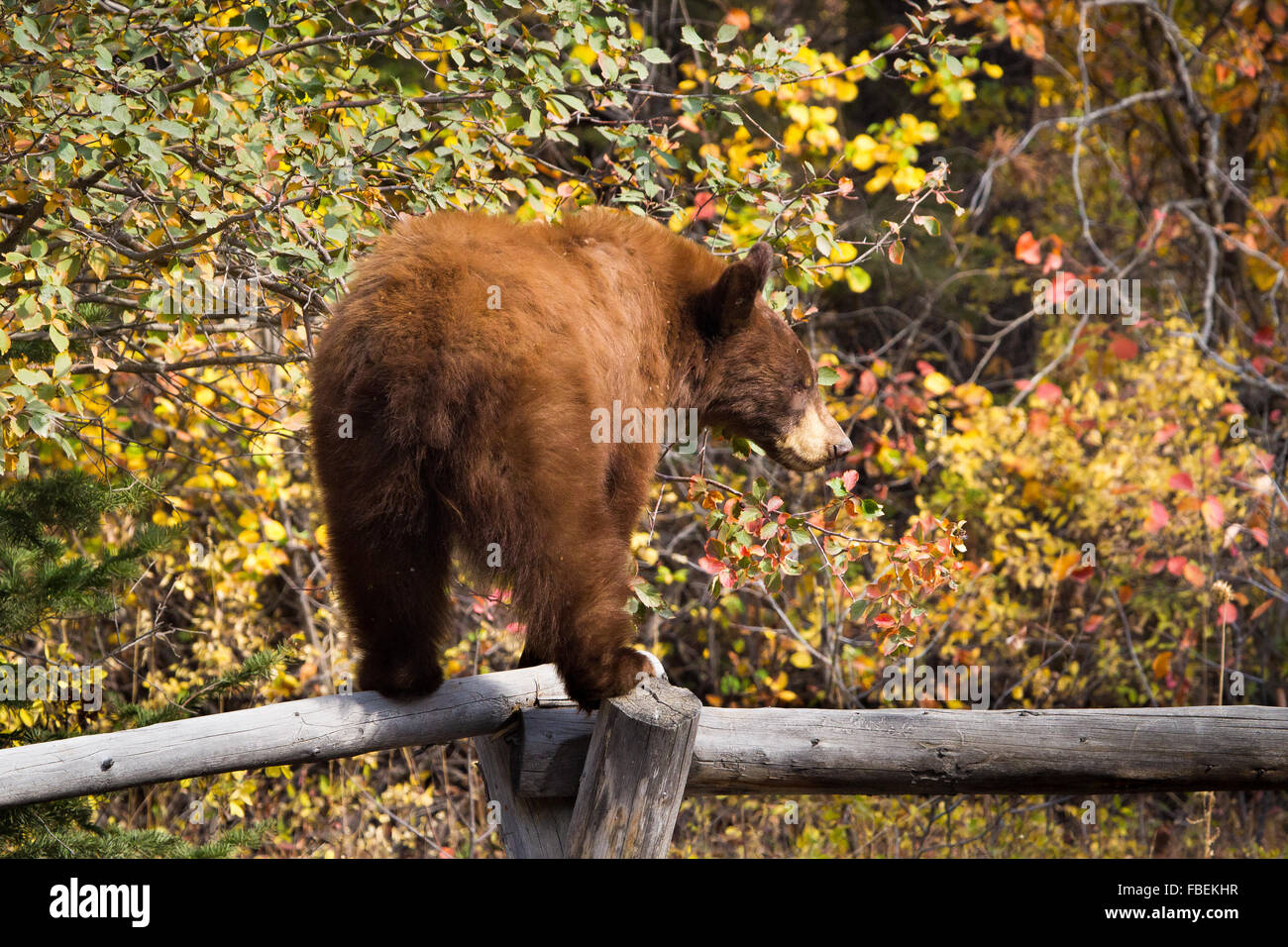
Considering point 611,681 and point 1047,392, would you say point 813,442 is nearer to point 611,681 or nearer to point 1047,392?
point 611,681

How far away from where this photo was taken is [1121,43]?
9.33 metres

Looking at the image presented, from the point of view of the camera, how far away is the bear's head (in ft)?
11.4

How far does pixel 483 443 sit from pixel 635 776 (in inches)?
31.1

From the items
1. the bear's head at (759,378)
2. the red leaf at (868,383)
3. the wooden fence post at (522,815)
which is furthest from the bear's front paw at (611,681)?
the red leaf at (868,383)

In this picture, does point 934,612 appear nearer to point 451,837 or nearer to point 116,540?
point 451,837

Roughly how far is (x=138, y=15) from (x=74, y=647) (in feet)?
11.8

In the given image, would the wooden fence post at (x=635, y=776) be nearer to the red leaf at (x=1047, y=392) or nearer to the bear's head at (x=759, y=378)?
the bear's head at (x=759, y=378)

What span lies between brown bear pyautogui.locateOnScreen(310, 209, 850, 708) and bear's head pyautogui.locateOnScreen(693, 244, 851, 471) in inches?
15.7

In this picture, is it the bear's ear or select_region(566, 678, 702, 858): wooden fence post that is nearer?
select_region(566, 678, 702, 858): wooden fence post

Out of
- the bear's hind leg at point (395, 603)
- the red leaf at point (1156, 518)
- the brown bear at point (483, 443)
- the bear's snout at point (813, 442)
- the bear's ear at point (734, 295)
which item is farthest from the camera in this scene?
the red leaf at point (1156, 518)

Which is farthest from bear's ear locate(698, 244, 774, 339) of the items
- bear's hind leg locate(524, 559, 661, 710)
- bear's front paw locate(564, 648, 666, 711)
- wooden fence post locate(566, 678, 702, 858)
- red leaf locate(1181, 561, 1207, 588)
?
red leaf locate(1181, 561, 1207, 588)

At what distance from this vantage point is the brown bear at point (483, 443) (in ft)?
8.46

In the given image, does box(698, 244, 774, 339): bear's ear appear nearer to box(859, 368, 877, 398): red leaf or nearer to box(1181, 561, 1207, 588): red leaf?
box(859, 368, 877, 398): red leaf

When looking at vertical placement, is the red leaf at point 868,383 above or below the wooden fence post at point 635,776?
above
